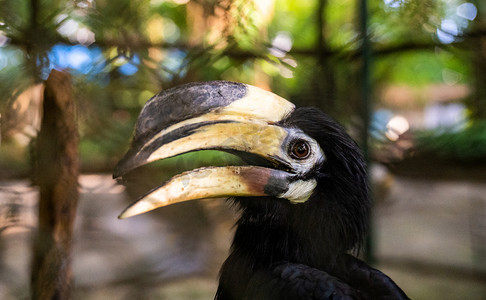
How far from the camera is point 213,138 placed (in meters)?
0.73

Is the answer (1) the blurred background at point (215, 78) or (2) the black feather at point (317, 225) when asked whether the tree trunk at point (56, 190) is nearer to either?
(1) the blurred background at point (215, 78)

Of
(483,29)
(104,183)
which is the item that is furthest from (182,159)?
(483,29)

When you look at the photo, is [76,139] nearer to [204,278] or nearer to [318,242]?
[318,242]

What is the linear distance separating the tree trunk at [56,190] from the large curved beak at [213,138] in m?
0.28

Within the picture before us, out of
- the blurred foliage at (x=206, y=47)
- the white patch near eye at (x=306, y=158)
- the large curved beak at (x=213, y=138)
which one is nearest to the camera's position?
the large curved beak at (x=213, y=138)

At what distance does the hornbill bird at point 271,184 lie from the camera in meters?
0.70

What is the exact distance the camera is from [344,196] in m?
0.88

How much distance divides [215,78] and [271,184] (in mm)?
598

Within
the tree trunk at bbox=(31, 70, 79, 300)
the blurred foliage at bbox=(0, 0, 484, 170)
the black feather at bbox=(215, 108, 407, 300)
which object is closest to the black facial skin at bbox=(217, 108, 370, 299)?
the black feather at bbox=(215, 108, 407, 300)

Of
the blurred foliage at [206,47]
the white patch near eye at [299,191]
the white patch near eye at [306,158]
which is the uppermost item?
the blurred foliage at [206,47]

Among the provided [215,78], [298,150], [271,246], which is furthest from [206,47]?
[271,246]

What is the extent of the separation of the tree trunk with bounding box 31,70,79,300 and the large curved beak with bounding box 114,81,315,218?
280mm

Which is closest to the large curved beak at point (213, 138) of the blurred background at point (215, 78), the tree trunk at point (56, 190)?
the tree trunk at point (56, 190)

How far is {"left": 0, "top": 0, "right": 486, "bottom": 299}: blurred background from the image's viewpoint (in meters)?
1.05
